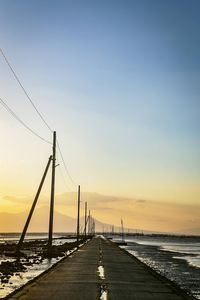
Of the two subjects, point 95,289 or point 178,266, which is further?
point 178,266

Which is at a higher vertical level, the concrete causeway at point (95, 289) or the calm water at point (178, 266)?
the calm water at point (178, 266)

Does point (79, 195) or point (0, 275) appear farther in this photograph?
point (79, 195)

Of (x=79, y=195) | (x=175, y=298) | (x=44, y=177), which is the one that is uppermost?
(x=79, y=195)

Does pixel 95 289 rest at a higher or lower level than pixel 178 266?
lower

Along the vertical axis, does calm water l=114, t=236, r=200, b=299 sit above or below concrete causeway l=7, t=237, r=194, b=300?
above

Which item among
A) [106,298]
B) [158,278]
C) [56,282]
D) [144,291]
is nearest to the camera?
[106,298]

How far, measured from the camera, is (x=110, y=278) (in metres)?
22.1

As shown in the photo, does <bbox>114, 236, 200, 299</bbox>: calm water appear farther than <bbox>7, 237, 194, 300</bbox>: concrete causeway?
Yes

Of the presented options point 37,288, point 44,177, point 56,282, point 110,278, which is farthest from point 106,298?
point 44,177

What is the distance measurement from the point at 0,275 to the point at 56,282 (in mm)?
4214

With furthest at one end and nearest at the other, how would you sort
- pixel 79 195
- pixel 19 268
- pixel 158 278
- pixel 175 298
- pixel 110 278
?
pixel 79 195 < pixel 19 268 < pixel 158 278 < pixel 110 278 < pixel 175 298

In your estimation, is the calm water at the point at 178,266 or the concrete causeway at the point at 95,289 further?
the calm water at the point at 178,266

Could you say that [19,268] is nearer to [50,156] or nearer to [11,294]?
[11,294]

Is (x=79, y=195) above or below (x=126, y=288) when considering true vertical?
above
